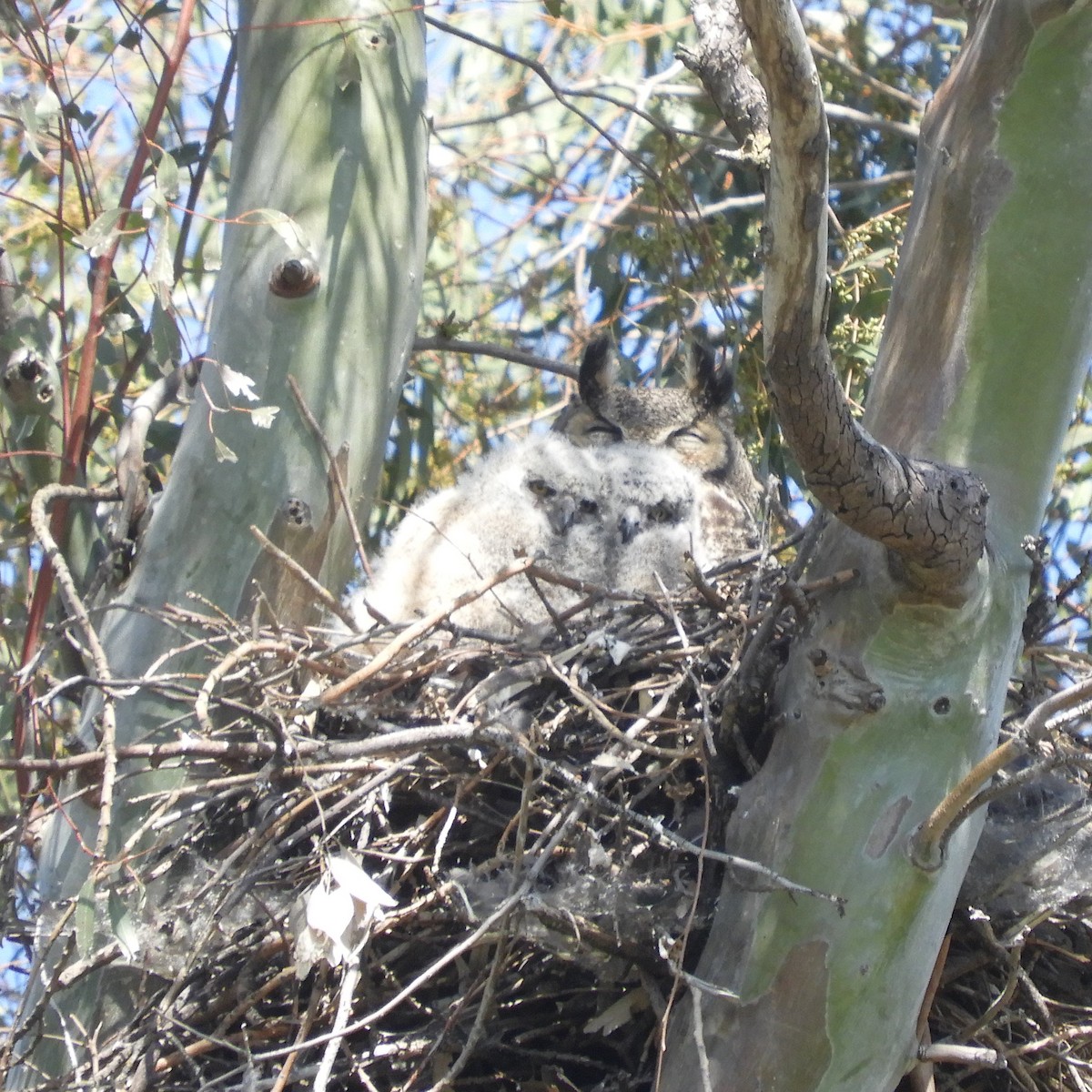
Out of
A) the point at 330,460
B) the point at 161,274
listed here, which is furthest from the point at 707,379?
the point at 161,274

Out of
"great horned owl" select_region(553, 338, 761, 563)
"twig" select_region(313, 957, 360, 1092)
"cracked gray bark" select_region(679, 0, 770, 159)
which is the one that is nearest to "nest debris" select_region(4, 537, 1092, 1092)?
"twig" select_region(313, 957, 360, 1092)

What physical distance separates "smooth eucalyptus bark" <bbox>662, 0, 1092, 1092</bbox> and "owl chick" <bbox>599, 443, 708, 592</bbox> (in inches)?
32.0

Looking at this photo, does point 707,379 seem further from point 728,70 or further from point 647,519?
point 728,70

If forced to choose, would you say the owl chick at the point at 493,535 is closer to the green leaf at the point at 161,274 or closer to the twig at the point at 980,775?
the green leaf at the point at 161,274

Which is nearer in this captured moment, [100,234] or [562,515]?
[100,234]

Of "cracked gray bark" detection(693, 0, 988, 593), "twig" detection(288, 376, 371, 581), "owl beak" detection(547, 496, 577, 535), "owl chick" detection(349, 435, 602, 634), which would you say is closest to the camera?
"cracked gray bark" detection(693, 0, 988, 593)

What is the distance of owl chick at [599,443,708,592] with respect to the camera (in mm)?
2705

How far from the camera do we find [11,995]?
111 inches

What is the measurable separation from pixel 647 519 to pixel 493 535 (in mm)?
317

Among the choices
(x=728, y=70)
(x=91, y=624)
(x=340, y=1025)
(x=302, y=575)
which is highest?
(x=728, y=70)

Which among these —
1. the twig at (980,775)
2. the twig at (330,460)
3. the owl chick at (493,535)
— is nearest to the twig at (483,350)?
the owl chick at (493,535)

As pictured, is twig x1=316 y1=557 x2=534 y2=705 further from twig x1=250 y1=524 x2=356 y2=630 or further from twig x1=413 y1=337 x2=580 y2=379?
twig x1=413 y1=337 x2=580 y2=379

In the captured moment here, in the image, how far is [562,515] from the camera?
279 cm

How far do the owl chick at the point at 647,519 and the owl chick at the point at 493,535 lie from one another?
0.04m
